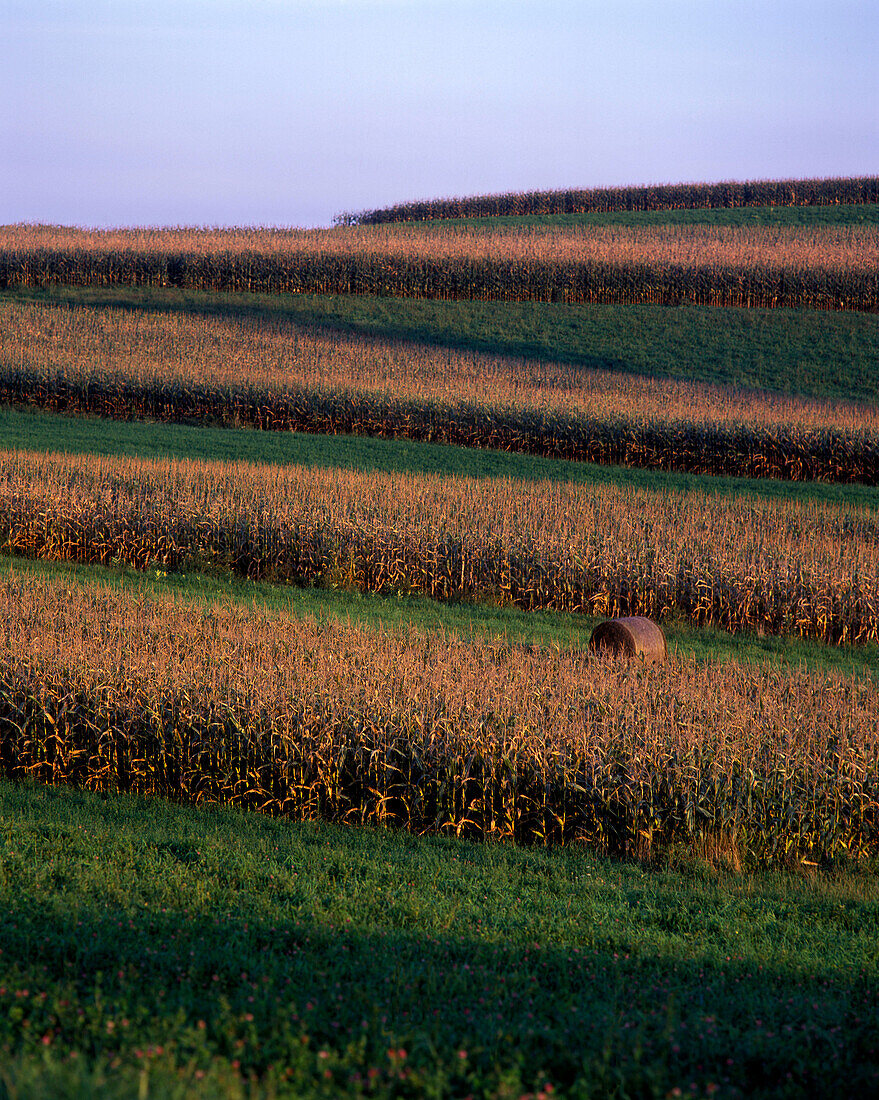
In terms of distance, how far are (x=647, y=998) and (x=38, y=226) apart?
6199 centimetres

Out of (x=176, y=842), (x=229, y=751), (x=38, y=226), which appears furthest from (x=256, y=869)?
(x=38, y=226)

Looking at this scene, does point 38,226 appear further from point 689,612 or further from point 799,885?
point 799,885

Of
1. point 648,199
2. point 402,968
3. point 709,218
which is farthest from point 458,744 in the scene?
point 648,199

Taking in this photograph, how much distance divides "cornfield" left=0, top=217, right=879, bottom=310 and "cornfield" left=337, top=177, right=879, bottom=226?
21293 millimetres

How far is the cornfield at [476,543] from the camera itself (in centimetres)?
1593

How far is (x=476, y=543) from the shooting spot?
56.0ft

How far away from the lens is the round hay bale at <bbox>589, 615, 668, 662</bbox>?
12.5 m

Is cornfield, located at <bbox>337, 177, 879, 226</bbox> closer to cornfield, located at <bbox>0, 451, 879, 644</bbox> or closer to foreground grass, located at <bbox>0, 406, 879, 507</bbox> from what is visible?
foreground grass, located at <bbox>0, 406, 879, 507</bbox>

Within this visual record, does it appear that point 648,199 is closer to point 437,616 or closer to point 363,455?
point 363,455

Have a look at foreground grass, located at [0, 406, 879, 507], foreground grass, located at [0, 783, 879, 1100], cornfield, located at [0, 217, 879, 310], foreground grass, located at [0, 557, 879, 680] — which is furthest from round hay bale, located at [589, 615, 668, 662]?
cornfield, located at [0, 217, 879, 310]

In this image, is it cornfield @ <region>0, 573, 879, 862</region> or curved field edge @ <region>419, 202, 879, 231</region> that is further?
curved field edge @ <region>419, 202, 879, 231</region>

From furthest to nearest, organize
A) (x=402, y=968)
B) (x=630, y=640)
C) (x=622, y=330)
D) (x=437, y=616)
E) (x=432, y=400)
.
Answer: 1. (x=622, y=330)
2. (x=432, y=400)
3. (x=437, y=616)
4. (x=630, y=640)
5. (x=402, y=968)

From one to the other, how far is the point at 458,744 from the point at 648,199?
74052 millimetres

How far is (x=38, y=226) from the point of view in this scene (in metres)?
57.7
